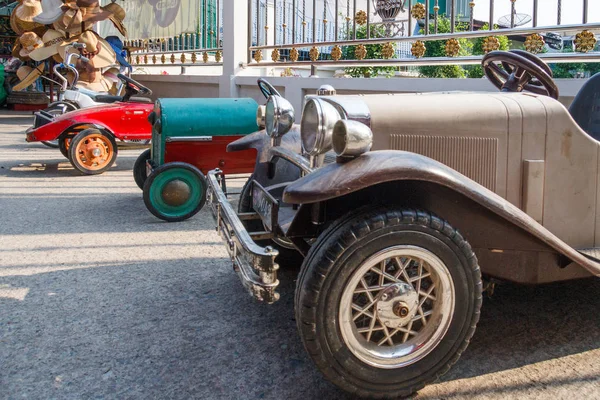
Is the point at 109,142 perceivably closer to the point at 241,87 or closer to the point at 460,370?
the point at 241,87

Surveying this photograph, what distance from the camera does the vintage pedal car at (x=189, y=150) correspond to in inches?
195

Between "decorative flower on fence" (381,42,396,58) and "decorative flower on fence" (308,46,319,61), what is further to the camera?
"decorative flower on fence" (308,46,319,61)

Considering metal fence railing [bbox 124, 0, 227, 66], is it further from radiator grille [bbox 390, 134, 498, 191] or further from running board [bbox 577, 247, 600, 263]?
running board [bbox 577, 247, 600, 263]

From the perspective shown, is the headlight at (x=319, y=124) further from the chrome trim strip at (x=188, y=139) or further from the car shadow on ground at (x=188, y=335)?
the chrome trim strip at (x=188, y=139)

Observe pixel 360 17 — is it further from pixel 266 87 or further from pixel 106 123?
pixel 266 87

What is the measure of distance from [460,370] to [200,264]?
1921 mm

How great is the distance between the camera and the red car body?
708cm

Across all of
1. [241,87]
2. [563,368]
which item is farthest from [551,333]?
[241,87]

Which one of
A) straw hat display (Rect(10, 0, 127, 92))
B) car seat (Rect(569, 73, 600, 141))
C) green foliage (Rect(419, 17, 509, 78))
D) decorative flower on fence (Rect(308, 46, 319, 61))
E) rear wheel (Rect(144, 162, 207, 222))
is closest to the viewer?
car seat (Rect(569, 73, 600, 141))

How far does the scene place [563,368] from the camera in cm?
252

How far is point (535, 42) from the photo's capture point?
5.72 meters

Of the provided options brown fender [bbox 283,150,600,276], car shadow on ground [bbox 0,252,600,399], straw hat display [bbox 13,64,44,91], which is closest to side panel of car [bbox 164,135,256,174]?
car shadow on ground [bbox 0,252,600,399]

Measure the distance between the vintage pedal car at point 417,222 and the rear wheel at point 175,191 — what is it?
2.07 metres

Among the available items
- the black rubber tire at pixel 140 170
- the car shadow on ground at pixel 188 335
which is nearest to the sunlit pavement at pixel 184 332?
the car shadow on ground at pixel 188 335
